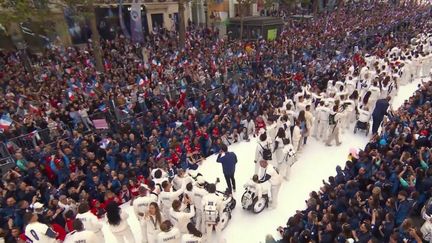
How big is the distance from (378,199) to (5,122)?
34.3ft

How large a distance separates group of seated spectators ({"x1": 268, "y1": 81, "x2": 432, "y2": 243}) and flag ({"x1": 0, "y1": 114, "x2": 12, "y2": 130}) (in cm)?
866

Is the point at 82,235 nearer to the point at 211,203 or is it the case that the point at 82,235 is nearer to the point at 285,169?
the point at 211,203

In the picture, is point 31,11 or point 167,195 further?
point 31,11

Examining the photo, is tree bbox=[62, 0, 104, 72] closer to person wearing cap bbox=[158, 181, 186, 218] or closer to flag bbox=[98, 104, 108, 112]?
flag bbox=[98, 104, 108, 112]

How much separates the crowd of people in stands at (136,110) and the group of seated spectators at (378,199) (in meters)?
0.08

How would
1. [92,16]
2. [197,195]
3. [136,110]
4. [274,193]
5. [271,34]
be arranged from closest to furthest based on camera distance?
[197,195], [274,193], [136,110], [92,16], [271,34]

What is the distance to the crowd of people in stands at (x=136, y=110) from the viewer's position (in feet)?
26.3

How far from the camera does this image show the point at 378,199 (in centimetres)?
664

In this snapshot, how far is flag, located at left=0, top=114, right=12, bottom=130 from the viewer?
10484 mm

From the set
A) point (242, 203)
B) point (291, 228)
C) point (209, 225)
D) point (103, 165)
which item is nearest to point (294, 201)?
point (242, 203)

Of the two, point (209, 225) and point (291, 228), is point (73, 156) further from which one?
point (291, 228)

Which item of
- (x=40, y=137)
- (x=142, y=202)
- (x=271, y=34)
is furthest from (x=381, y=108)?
(x=271, y=34)

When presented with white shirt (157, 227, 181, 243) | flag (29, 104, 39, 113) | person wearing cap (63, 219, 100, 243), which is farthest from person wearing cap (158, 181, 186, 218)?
flag (29, 104, 39, 113)

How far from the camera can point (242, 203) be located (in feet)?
26.5
